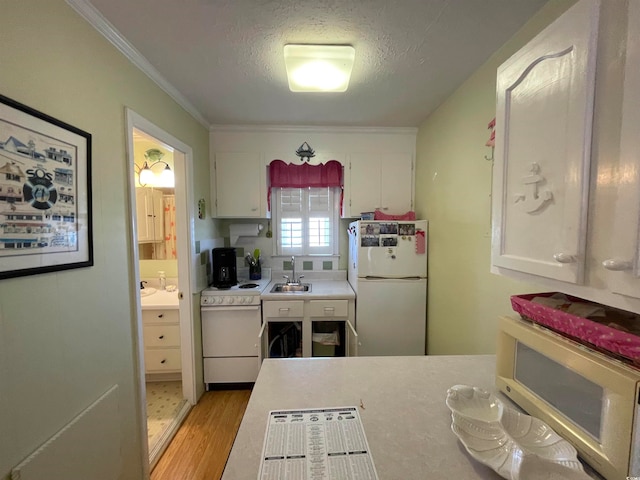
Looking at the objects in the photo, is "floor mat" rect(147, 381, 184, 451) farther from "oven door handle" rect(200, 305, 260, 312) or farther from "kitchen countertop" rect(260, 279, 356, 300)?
"kitchen countertop" rect(260, 279, 356, 300)

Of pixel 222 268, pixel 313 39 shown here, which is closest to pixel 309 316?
pixel 222 268

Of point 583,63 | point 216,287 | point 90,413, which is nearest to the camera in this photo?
point 583,63

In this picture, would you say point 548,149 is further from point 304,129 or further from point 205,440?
point 205,440

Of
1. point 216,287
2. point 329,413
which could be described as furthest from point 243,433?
point 216,287

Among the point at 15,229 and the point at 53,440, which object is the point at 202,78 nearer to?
the point at 15,229

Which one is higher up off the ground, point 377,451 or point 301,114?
point 301,114

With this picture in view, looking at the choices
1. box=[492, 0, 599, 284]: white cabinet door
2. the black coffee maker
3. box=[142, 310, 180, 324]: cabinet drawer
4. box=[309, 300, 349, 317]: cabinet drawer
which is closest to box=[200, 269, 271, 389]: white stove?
the black coffee maker

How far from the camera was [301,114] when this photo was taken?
2.26 m

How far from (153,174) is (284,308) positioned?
1.84 m

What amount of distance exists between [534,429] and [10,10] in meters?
A: 2.04

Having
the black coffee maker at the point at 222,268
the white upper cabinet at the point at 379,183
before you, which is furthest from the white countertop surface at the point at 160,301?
the white upper cabinet at the point at 379,183

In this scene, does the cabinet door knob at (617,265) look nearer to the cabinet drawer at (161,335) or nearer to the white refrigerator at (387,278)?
the white refrigerator at (387,278)

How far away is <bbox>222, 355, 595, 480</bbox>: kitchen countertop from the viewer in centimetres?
67

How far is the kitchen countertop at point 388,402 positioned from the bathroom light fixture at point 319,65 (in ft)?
5.07
